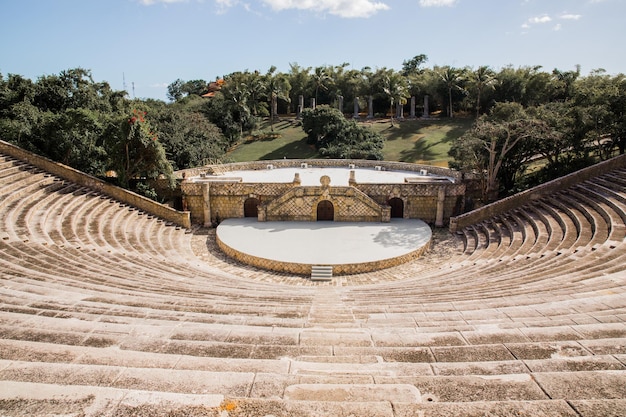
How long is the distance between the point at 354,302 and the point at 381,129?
170 feet

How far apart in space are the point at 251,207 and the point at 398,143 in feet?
104

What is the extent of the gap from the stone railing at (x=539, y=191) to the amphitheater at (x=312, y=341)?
6765 millimetres

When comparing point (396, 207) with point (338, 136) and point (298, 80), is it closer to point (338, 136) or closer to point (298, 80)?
point (338, 136)

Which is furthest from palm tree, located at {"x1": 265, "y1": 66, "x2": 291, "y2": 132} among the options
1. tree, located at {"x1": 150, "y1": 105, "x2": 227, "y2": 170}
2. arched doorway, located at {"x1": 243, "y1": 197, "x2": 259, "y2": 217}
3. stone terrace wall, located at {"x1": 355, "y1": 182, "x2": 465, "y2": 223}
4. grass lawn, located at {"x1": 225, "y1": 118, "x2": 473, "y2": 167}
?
stone terrace wall, located at {"x1": 355, "y1": 182, "x2": 465, "y2": 223}

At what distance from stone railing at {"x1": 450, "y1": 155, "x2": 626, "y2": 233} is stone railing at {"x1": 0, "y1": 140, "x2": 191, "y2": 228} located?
66.5 ft

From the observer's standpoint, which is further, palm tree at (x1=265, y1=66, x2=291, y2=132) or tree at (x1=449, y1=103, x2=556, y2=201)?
palm tree at (x1=265, y1=66, x2=291, y2=132)

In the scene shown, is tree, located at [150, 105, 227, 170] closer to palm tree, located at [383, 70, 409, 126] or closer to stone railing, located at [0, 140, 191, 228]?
stone railing, located at [0, 140, 191, 228]

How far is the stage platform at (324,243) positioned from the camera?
20.4 meters

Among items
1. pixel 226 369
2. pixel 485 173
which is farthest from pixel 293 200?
pixel 226 369

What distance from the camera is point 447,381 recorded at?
389 cm

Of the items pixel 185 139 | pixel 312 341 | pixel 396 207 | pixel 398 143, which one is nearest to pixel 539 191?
pixel 396 207

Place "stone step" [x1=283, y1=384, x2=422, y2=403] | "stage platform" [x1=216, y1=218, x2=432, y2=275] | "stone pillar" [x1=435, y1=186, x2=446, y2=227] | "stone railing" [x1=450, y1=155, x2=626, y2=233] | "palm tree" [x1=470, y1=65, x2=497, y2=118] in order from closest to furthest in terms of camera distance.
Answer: "stone step" [x1=283, y1=384, x2=422, y2=403]
"stage platform" [x1=216, y1=218, x2=432, y2=275]
"stone railing" [x1=450, y1=155, x2=626, y2=233]
"stone pillar" [x1=435, y1=186, x2=446, y2=227]
"palm tree" [x1=470, y1=65, x2=497, y2=118]

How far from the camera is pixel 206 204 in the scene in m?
28.0

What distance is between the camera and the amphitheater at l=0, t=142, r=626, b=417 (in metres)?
3.36
